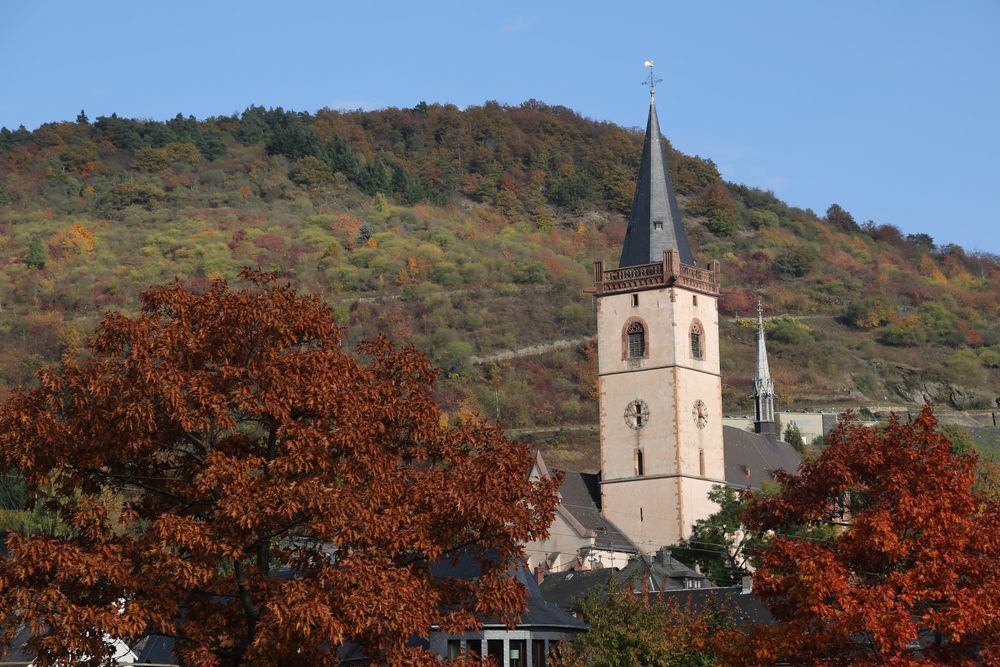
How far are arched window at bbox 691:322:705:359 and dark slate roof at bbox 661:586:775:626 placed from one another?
25368 mm

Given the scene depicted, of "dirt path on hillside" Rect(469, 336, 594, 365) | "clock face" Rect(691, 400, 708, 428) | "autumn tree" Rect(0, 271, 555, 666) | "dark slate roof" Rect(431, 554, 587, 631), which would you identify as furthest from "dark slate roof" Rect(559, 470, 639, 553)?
"dirt path on hillside" Rect(469, 336, 594, 365)

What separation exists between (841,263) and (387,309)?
55.0m

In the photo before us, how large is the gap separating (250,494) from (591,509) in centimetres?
5655

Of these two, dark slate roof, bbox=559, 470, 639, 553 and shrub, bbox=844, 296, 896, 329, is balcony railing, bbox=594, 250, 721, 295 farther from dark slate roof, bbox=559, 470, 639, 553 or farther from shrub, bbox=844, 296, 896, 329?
shrub, bbox=844, 296, 896, 329

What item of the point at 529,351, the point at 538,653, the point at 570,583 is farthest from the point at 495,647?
the point at 529,351

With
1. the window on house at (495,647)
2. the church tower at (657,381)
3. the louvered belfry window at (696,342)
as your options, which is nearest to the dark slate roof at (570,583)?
the church tower at (657,381)

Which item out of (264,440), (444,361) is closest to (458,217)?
(444,361)

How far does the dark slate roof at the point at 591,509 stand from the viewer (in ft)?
265

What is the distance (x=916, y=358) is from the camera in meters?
155

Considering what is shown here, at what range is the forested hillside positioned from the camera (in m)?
145

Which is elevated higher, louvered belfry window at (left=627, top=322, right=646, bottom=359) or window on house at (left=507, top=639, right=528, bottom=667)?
louvered belfry window at (left=627, top=322, right=646, bottom=359)

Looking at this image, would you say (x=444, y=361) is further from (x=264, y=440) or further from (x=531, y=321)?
(x=264, y=440)

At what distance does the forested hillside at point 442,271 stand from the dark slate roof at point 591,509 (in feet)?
136

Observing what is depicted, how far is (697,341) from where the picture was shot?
84875mm
